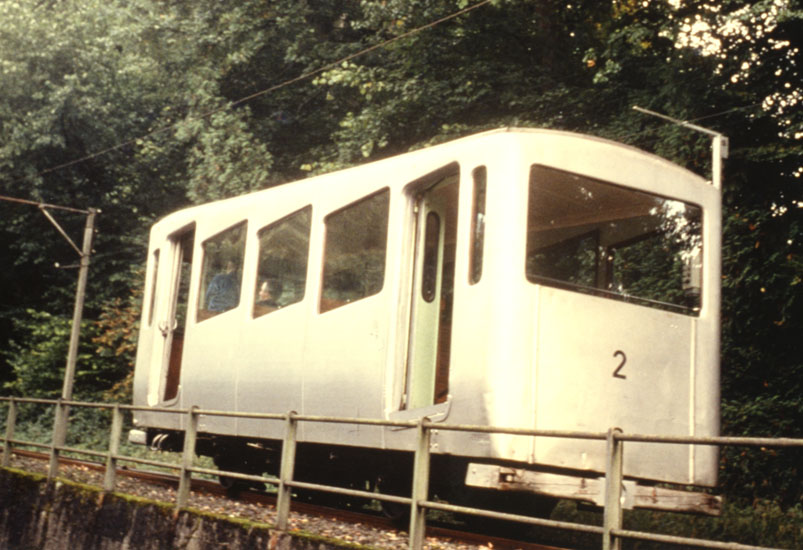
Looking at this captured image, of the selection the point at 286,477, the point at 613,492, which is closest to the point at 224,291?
the point at 286,477

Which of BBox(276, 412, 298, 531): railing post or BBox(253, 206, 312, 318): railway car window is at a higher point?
BBox(253, 206, 312, 318): railway car window

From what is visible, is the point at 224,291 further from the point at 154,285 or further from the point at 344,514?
the point at 344,514

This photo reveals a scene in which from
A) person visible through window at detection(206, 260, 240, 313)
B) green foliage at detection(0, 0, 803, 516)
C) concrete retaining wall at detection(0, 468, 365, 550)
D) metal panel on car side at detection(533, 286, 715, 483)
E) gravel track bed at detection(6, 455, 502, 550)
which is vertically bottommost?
concrete retaining wall at detection(0, 468, 365, 550)

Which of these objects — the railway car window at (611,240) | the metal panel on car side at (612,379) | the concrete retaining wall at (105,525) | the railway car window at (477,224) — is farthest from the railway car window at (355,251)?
the concrete retaining wall at (105,525)

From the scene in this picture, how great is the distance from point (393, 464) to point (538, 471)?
188 centimetres

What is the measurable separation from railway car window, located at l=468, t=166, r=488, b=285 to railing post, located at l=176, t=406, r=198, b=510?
103 inches

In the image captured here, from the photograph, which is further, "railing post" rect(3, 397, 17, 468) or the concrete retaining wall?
"railing post" rect(3, 397, 17, 468)

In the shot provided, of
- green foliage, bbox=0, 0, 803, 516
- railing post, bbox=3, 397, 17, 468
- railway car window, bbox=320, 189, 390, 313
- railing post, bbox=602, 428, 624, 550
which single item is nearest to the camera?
railing post, bbox=602, 428, 624, 550

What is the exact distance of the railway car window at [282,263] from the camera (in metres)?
9.68

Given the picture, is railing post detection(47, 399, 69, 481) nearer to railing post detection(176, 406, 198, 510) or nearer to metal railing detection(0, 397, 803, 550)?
metal railing detection(0, 397, 803, 550)

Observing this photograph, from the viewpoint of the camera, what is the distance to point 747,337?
613 inches

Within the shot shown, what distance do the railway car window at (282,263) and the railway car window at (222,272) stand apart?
43 cm

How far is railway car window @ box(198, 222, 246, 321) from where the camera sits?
10805 mm

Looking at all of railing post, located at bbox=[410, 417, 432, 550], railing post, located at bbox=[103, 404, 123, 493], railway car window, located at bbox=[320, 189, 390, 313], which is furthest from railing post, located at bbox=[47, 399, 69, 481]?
railing post, located at bbox=[410, 417, 432, 550]
